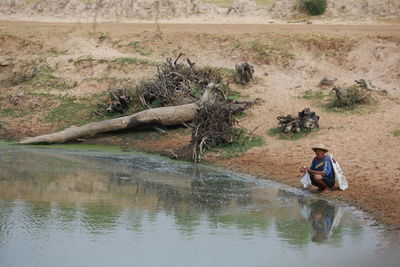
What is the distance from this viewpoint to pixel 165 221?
11391 mm

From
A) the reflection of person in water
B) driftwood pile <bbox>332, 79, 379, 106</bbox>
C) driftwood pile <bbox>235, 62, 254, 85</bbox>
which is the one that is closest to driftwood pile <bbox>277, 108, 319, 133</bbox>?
driftwood pile <bbox>332, 79, 379, 106</bbox>

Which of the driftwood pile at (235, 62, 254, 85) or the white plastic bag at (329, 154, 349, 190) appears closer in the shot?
the white plastic bag at (329, 154, 349, 190)

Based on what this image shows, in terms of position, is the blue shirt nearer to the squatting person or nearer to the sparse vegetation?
the squatting person

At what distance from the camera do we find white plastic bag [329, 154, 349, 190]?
12.7m

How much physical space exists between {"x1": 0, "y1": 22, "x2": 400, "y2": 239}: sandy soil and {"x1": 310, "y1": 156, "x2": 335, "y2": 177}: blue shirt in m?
0.43

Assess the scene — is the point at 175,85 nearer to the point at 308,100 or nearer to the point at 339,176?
the point at 308,100

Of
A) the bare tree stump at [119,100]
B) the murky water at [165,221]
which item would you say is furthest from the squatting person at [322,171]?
the bare tree stump at [119,100]

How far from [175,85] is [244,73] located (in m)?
2.28

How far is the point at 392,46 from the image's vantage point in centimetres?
2192

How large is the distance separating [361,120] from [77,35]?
1283 cm

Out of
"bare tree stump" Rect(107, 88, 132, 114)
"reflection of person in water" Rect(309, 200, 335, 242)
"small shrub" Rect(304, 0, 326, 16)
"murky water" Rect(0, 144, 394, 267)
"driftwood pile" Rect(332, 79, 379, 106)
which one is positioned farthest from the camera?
"small shrub" Rect(304, 0, 326, 16)

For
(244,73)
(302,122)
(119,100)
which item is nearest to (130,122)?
(119,100)

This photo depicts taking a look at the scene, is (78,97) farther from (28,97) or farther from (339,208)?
(339,208)

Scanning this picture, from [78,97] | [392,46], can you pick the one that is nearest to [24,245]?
[78,97]
